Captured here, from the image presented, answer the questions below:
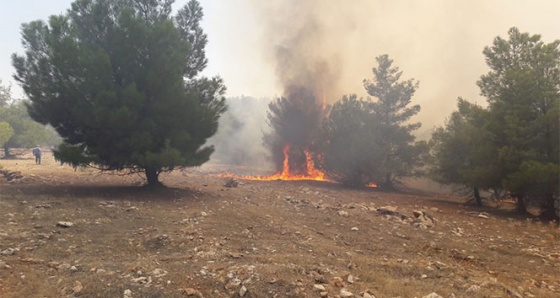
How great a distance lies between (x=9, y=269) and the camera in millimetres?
6945

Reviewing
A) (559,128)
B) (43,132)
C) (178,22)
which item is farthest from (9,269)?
(43,132)

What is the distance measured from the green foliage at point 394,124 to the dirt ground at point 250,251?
48.0ft

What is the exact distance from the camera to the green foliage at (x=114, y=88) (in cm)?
1505

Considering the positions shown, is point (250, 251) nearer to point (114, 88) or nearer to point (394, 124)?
A: point (114, 88)

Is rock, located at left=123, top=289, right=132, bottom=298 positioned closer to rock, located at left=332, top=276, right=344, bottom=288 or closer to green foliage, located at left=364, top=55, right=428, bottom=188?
rock, located at left=332, top=276, right=344, bottom=288

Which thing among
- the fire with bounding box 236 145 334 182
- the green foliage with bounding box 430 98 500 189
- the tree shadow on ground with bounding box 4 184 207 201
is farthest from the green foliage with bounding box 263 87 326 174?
the tree shadow on ground with bounding box 4 184 207 201

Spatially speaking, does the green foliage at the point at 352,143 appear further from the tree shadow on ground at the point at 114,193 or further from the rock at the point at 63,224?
the rock at the point at 63,224

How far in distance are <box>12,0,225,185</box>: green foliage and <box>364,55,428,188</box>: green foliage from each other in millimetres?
18038

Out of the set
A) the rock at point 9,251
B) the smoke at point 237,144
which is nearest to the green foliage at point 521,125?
the rock at point 9,251

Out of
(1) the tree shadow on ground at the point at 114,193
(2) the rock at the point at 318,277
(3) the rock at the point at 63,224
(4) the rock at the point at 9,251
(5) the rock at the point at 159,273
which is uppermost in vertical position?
(1) the tree shadow on ground at the point at 114,193

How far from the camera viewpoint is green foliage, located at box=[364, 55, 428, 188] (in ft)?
99.5

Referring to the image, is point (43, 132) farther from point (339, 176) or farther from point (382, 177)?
point (382, 177)

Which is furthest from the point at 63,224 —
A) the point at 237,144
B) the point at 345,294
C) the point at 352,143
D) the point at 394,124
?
the point at 237,144

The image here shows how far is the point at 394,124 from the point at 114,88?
77.4ft
